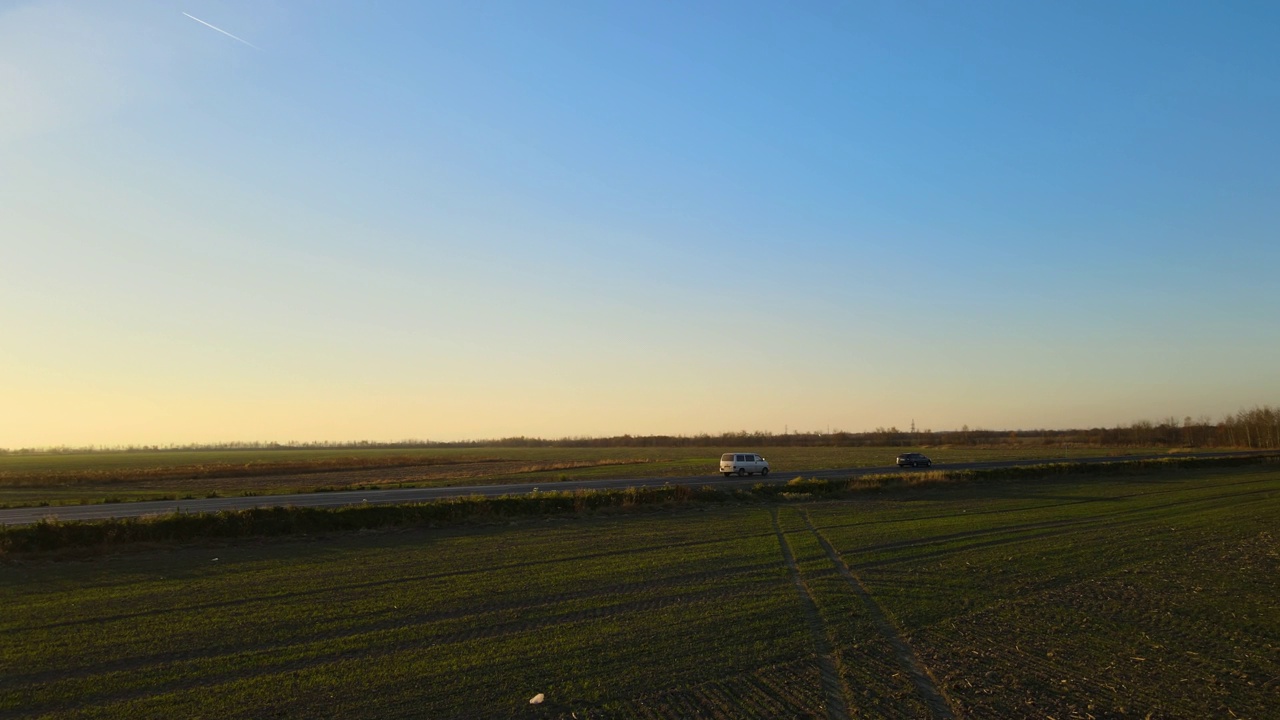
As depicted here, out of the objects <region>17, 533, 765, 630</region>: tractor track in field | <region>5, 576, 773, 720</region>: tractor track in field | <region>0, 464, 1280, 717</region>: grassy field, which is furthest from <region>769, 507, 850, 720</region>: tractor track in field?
<region>17, 533, 765, 630</region>: tractor track in field

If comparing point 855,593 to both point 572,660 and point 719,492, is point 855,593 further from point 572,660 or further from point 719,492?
point 719,492

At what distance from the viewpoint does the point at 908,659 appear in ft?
34.6

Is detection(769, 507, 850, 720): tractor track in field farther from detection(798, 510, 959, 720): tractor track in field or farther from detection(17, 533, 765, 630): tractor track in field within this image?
detection(17, 533, 765, 630): tractor track in field

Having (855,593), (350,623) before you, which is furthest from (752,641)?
(350,623)

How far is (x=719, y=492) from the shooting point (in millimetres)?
35094

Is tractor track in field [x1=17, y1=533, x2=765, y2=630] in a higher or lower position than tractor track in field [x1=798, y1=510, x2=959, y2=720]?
lower

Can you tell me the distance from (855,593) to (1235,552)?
12.1 m

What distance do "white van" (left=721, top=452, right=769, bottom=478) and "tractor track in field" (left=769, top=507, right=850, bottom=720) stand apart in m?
39.8

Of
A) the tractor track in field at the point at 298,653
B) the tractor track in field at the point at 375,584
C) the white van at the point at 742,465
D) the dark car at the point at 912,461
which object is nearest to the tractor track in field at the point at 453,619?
the tractor track in field at the point at 298,653

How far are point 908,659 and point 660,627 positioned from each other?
3826mm

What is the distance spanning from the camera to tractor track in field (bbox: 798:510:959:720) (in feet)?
28.8

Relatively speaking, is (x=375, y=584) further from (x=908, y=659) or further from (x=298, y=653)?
(x=908, y=659)

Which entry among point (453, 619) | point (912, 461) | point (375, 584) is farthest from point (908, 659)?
point (912, 461)

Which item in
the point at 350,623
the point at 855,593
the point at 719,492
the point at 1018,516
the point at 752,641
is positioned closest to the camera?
the point at 752,641
